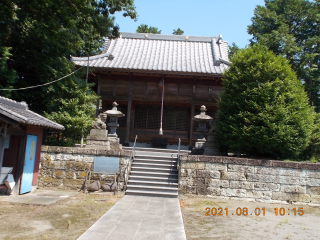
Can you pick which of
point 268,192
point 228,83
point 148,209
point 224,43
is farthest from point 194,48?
point 148,209

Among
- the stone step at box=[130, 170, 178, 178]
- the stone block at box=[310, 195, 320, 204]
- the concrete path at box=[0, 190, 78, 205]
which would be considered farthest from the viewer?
the stone step at box=[130, 170, 178, 178]

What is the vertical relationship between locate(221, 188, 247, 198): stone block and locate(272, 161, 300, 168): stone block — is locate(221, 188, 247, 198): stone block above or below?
below

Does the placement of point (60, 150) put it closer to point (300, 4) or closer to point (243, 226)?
point (243, 226)

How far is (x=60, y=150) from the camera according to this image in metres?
10.2

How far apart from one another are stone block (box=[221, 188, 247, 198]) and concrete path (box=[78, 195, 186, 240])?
2.19 meters

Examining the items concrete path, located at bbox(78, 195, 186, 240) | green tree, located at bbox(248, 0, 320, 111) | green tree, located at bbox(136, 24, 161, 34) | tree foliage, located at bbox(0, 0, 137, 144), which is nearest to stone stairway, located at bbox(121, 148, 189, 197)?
concrete path, located at bbox(78, 195, 186, 240)

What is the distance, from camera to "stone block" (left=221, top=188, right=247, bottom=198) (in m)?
9.58

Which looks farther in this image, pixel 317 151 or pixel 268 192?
pixel 317 151

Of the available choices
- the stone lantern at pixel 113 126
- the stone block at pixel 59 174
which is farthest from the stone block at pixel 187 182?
the stone block at pixel 59 174

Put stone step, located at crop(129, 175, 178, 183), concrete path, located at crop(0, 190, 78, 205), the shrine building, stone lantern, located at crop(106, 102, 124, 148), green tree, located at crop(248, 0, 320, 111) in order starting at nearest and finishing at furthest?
concrete path, located at crop(0, 190, 78, 205) → stone step, located at crop(129, 175, 178, 183) → stone lantern, located at crop(106, 102, 124, 148) → the shrine building → green tree, located at crop(248, 0, 320, 111)

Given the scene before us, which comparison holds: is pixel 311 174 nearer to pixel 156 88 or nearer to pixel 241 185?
pixel 241 185

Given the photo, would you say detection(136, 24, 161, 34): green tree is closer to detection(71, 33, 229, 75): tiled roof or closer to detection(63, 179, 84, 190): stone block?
detection(71, 33, 229, 75): tiled roof

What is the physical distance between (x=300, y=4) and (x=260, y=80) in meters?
16.2

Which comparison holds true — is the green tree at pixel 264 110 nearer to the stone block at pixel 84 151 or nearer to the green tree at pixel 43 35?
the stone block at pixel 84 151
